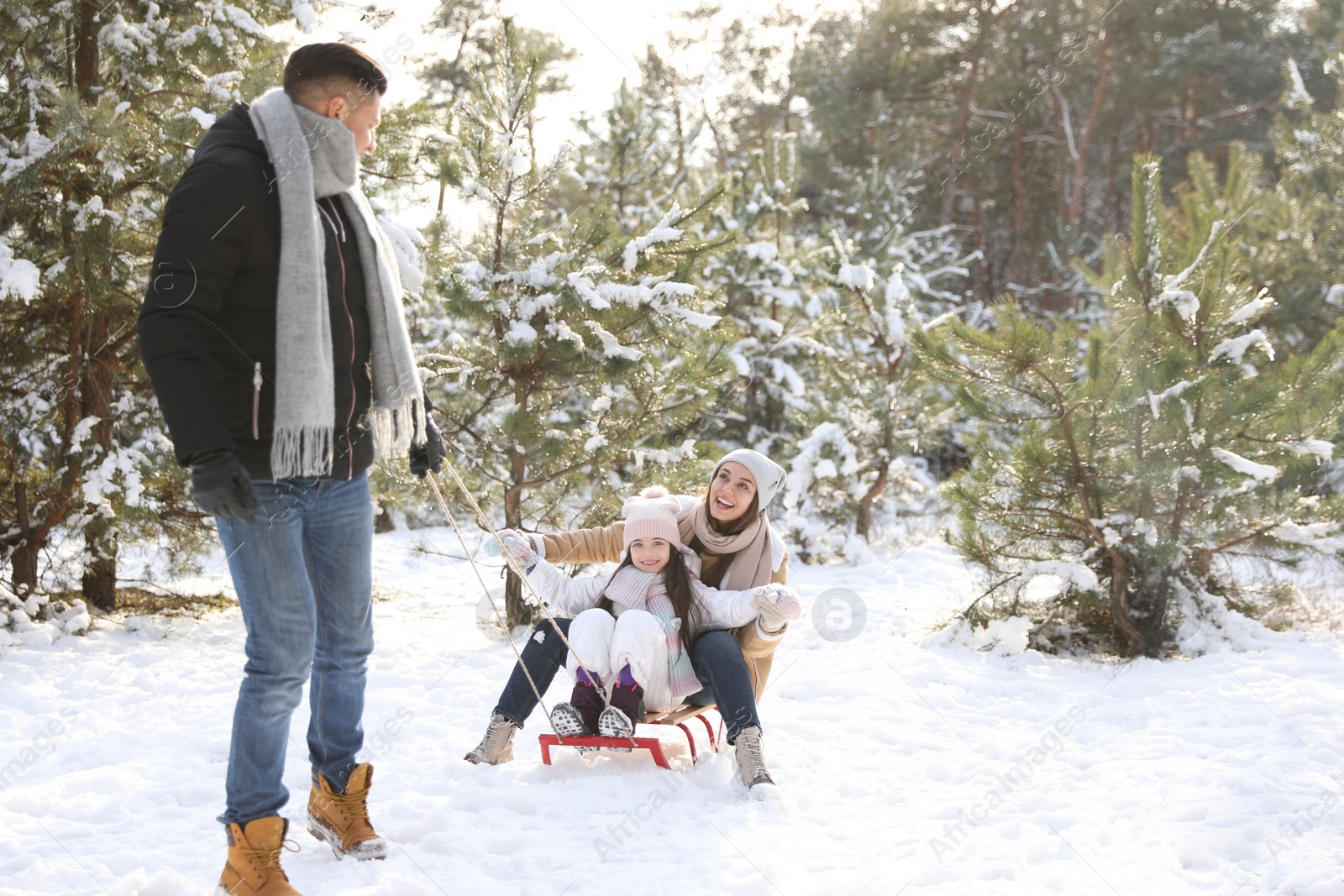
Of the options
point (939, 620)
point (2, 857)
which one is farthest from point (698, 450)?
point (2, 857)

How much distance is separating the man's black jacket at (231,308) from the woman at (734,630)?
125cm

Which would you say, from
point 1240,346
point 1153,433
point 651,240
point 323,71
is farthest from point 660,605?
point 1240,346

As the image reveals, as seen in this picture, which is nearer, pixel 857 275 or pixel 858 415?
pixel 857 275

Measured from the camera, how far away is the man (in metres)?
1.90

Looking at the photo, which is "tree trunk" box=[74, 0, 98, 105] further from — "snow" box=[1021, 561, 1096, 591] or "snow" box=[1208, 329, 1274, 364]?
"snow" box=[1208, 329, 1274, 364]

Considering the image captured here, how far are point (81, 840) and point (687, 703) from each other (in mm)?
1861

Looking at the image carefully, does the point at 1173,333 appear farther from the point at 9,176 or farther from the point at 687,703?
the point at 9,176

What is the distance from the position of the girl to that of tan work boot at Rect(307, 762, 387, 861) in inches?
30.2

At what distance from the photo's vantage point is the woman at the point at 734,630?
3143 mm

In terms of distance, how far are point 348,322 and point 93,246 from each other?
123 inches

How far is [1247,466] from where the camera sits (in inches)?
175

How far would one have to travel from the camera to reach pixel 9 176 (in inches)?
173

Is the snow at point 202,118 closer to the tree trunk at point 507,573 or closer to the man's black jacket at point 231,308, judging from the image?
the tree trunk at point 507,573

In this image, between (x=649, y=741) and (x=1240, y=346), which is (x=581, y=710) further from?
(x=1240, y=346)
